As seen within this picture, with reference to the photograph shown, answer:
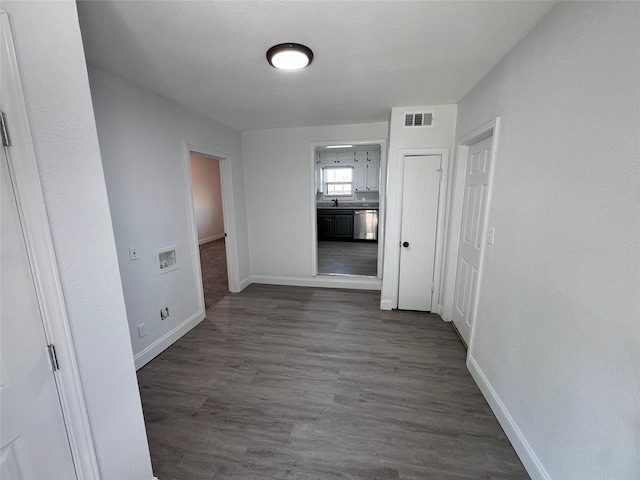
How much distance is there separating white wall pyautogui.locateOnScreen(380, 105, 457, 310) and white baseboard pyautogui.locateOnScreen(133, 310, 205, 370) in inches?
93.0

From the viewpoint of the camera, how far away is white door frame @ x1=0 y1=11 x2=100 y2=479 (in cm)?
76

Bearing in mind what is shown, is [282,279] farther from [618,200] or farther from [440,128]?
[618,200]

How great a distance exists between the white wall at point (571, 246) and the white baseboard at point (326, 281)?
2.26 meters

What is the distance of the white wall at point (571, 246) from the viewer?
3.10 ft

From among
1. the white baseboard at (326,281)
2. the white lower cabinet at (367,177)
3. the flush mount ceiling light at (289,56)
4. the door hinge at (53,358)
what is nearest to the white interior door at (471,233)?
the white baseboard at (326,281)

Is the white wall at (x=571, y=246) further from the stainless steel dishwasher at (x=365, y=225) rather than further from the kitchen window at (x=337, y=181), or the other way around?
the kitchen window at (x=337, y=181)

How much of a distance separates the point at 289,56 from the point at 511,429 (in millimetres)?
2731

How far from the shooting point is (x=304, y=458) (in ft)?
4.99

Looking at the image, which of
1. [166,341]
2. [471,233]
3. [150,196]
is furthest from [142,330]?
[471,233]

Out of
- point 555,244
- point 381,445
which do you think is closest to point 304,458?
point 381,445

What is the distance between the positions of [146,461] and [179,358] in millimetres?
1246

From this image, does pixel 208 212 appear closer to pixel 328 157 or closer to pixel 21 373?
pixel 328 157

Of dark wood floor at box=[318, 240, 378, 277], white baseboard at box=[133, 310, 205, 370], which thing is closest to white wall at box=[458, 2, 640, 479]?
white baseboard at box=[133, 310, 205, 370]

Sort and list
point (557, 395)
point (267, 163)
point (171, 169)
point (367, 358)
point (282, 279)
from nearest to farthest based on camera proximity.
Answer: point (557, 395) → point (367, 358) → point (171, 169) → point (267, 163) → point (282, 279)
